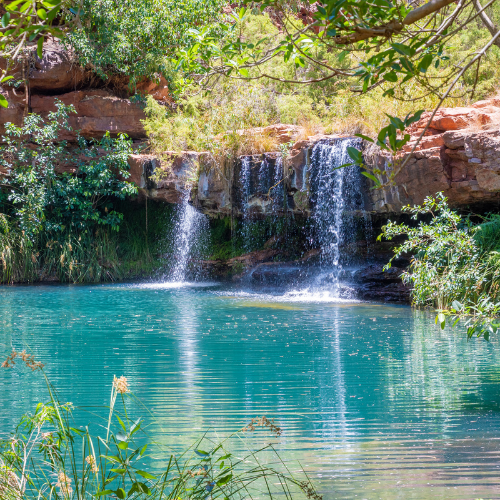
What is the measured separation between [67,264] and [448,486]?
535 inches

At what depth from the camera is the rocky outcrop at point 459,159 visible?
10.1m

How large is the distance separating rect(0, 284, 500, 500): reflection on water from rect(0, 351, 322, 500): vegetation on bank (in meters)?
0.16

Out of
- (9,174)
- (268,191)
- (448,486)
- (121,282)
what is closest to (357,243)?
(268,191)

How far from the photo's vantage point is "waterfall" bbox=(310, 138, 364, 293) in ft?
41.6

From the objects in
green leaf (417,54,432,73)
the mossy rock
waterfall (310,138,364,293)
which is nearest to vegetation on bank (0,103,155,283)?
the mossy rock

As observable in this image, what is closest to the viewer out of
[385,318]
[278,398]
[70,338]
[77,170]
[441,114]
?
[278,398]

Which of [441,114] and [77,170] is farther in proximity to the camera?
[77,170]

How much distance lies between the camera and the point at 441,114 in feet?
35.9

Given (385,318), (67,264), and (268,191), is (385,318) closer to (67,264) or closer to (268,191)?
(268,191)

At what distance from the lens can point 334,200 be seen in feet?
43.2

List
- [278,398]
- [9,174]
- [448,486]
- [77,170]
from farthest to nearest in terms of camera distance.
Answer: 1. [77,170]
2. [9,174]
3. [278,398]
4. [448,486]

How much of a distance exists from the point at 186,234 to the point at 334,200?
5.47m

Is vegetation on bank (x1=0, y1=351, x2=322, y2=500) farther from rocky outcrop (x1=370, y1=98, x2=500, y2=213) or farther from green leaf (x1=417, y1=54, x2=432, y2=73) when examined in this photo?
rocky outcrop (x1=370, y1=98, x2=500, y2=213)

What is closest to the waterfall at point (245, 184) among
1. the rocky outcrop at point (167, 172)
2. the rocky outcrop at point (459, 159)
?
the rocky outcrop at point (167, 172)
